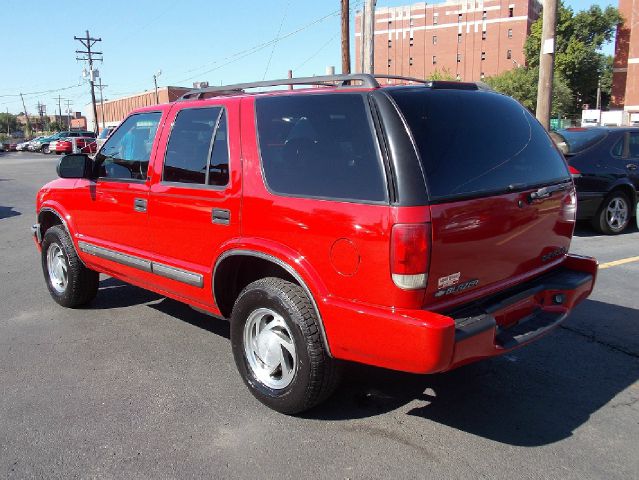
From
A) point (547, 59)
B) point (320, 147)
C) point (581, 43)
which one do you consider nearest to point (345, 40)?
point (547, 59)

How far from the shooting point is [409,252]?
2.61 m

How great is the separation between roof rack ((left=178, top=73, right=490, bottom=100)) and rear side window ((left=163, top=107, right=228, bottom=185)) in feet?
0.90

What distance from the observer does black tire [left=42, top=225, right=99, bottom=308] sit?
16.9ft

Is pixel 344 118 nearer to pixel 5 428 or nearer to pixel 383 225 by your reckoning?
pixel 383 225

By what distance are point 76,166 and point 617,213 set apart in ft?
25.7

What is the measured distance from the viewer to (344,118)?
3008 millimetres

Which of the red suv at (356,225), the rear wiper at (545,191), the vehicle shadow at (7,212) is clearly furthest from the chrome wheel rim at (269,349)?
the vehicle shadow at (7,212)

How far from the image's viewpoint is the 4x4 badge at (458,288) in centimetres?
278

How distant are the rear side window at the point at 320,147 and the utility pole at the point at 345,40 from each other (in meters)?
18.0

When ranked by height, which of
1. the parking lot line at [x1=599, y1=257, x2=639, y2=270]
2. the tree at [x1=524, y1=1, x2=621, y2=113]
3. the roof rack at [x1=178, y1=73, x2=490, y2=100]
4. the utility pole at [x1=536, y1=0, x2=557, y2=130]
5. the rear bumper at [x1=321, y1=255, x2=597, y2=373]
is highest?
the tree at [x1=524, y1=1, x2=621, y2=113]

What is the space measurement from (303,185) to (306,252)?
0.38 m

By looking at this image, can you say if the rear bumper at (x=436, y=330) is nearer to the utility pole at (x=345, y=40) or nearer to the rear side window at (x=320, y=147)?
the rear side window at (x=320, y=147)

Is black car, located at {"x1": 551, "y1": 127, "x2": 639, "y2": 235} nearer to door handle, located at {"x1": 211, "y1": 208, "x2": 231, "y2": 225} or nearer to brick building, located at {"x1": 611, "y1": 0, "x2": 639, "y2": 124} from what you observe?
door handle, located at {"x1": 211, "y1": 208, "x2": 231, "y2": 225}

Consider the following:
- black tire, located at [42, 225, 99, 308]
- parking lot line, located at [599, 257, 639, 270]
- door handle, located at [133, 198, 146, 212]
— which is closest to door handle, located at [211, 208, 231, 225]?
door handle, located at [133, 198, 146, 212]
